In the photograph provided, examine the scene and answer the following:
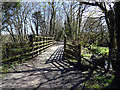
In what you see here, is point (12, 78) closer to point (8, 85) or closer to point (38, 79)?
point (8, 85)

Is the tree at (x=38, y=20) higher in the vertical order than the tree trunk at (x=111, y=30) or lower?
higher

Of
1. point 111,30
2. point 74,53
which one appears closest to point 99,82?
point 111,30

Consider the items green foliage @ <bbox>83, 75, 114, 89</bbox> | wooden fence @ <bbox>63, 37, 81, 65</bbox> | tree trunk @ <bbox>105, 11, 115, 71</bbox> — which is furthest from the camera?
wooden fence @ <bbox>63, 37, 81, 65</bbox>

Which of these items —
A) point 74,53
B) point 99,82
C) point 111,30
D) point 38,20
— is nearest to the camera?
point 99,82

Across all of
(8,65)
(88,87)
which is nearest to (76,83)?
(88,87)

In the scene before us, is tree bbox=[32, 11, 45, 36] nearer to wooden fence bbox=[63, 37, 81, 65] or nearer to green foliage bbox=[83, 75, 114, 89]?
wooden fence bbox=[63, 37, 81, 65]

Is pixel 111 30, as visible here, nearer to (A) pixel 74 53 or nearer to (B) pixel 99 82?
(B) pixel 99 82

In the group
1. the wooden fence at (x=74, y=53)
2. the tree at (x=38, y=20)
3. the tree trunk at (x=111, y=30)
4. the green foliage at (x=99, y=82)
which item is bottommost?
the green foliage at (x=99, y=82)

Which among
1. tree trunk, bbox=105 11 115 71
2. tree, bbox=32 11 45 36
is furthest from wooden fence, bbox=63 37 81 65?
tree, bbox=32 11 45 36

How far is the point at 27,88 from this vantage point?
2.69 metres

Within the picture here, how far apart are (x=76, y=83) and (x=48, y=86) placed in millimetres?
775

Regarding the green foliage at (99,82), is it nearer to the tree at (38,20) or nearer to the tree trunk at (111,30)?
the tree trunk at (111,30)

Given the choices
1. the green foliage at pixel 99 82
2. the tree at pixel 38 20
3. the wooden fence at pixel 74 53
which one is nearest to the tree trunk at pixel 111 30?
the green foliage at pixel 99 82

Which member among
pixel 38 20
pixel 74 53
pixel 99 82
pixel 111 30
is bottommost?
pixel 99 82
